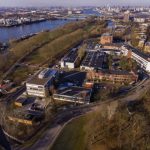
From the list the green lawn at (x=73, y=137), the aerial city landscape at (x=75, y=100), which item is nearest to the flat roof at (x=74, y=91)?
the aerial city landscape at (x=75, y=100)

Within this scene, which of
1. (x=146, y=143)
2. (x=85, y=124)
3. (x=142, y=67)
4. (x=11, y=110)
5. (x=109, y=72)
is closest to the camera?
(x=146, y=143)

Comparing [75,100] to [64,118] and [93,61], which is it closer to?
[64,118]

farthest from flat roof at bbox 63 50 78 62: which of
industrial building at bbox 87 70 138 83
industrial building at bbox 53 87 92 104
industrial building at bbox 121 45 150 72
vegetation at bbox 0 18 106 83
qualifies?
industrial building at bbox 53 87 92 104

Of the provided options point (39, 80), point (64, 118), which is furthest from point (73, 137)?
point (39, 80)

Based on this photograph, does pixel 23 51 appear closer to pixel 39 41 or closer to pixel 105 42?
pixel 39 41

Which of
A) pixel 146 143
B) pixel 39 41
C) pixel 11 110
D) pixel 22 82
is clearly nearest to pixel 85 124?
pixel 146 143

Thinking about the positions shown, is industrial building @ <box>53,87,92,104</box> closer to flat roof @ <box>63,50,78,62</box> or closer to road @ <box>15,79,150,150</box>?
road @ <box>15,79,150,150</box>
